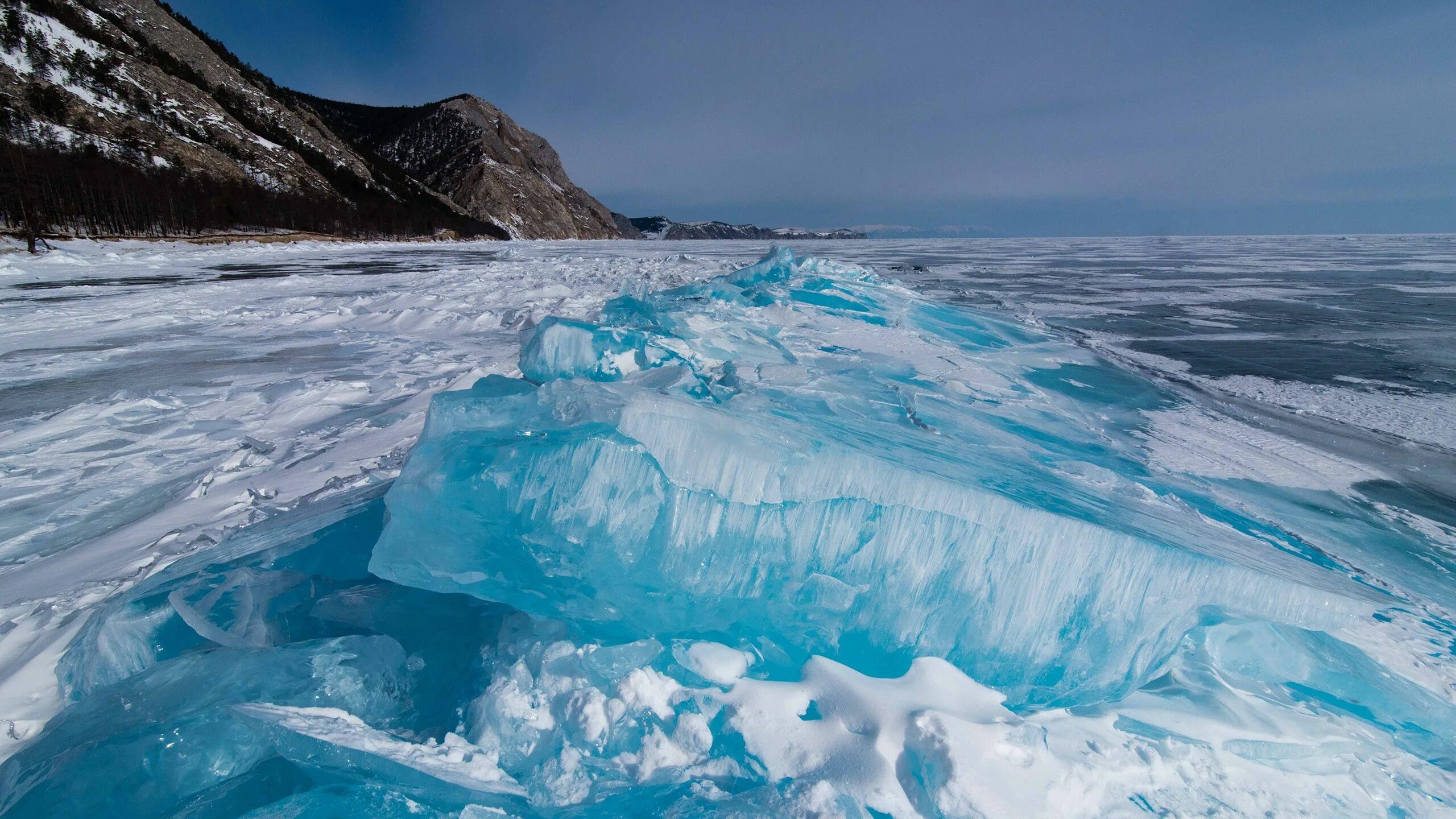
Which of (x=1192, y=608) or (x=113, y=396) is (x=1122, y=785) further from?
(x=113, y=396)

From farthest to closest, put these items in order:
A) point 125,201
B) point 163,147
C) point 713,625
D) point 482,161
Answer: point 482,161 < point 163,147 < point 125,201 < point 713,625

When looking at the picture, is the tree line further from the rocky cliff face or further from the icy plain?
the icy plain

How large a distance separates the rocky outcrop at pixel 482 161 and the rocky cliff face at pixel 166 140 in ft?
29.3

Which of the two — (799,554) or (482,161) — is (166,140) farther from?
(799,554)

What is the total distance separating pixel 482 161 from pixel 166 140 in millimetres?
65072

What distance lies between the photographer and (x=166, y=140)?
46.1 m

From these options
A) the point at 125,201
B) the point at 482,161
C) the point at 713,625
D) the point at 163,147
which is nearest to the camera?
the point at 713,625

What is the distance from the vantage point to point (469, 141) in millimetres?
113688

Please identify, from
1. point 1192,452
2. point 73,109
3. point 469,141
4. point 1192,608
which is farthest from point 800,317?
point 469,141

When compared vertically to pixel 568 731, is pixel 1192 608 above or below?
above

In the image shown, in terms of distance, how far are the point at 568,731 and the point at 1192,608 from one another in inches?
80.4

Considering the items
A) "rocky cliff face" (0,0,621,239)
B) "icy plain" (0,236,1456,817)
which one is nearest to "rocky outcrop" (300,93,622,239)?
"rocky cliff face" (0,0,621,239)

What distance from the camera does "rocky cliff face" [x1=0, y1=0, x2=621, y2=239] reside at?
35.3 m

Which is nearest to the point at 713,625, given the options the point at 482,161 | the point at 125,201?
the point at 125,201
